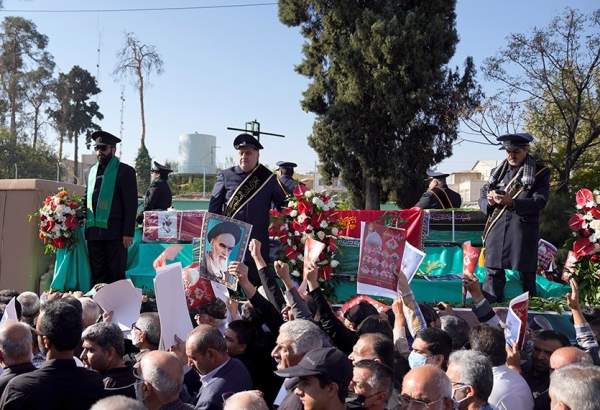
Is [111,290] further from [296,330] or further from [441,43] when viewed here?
[441,43]

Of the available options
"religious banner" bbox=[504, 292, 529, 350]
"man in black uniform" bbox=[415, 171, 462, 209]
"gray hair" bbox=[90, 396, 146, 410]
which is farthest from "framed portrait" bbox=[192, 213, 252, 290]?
"man in black uniform" bbox=[415, 171, 462, 209]

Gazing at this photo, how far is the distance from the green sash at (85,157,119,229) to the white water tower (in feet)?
122

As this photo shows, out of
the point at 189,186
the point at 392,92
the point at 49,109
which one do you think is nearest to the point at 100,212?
the point at 392,92

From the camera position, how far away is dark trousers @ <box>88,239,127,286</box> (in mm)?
6996

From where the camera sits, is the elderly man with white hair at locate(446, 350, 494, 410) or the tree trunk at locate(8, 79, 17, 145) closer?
the elderly man with white hair at locate(446, 350, 494, 410)

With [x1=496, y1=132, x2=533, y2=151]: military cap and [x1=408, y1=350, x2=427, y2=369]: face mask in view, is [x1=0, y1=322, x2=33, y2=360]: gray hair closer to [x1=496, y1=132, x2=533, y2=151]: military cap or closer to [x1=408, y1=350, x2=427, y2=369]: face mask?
[x1=408, y1=350, x2=427, y2=369]: face mask

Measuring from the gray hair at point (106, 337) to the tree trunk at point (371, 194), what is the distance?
54.8ft

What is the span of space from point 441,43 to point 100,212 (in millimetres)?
14483

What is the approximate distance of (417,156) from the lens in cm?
1955

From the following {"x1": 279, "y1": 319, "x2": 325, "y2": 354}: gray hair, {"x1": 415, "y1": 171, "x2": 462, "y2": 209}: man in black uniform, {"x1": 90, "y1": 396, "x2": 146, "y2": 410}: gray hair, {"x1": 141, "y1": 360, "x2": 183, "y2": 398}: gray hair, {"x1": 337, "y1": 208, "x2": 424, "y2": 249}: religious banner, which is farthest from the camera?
{"x1": 415, "y1": 171, "x2": 462, "y2": 209}: man in black uniform

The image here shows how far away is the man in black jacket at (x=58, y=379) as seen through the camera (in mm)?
2795

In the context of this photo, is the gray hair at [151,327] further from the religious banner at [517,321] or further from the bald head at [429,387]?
the religious banner at [517,321]

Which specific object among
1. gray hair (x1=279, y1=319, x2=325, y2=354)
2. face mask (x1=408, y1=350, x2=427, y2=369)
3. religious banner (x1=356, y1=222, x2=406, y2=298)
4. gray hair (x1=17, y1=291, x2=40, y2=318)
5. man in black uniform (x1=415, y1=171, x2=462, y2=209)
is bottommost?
gray hair (x1=17, y1=291, x2=40, y2=318)

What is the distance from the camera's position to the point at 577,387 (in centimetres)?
246
